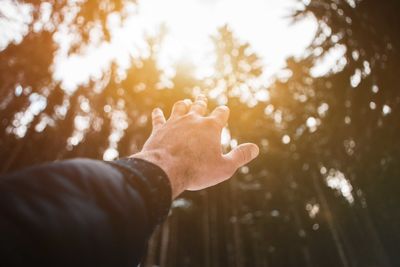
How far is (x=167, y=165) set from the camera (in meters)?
0.98

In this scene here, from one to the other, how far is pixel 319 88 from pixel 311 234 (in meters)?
8.89

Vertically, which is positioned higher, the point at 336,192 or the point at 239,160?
the point at 239,160

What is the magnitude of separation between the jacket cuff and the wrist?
0.18ft

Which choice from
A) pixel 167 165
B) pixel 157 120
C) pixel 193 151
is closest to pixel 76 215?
pixel 167 165

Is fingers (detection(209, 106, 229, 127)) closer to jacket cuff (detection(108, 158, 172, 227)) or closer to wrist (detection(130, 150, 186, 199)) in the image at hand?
wrist (detection(130, 150, 186, 199))

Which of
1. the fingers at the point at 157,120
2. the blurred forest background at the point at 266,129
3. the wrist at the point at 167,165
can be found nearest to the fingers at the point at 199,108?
the fingers at the point at 157,120

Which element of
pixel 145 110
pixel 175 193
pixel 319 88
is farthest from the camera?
pixel 145 110

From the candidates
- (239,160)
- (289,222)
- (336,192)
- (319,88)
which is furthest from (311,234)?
(239,160)

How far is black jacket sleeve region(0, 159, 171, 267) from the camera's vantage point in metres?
0.51

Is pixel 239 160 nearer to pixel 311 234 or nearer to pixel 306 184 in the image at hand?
pixel 306 184

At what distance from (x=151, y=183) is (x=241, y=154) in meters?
0.59

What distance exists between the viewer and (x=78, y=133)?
31.4 ft

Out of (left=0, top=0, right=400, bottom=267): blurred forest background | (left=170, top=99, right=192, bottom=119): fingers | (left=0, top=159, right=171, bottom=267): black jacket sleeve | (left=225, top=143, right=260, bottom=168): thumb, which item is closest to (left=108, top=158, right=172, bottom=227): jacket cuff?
(left=0, top=159, right=171, bottom=267): black jacket sleeve

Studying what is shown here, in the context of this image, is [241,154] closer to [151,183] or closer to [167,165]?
[167,165]
